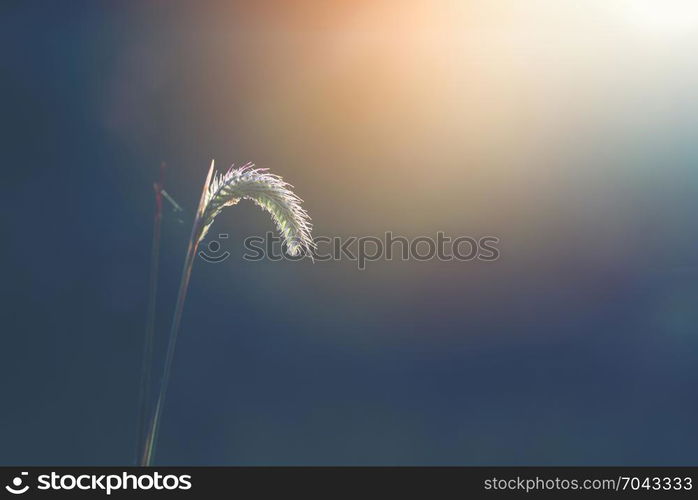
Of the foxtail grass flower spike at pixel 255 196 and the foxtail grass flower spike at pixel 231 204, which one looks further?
the foxtail grass flower spike at pixel 255 196

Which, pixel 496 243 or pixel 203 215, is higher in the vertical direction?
pixel 496 243

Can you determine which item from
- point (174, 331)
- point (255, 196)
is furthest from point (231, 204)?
point (174, 331)

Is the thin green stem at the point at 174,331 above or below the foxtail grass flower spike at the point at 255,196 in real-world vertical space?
below

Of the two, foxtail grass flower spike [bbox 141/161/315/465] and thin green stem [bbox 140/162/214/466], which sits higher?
foxtail grass flower spike [bbox 141/161/315/465]

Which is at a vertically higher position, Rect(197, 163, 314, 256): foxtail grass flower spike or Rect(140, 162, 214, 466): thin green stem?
Rect(197, 163, 314, 256): foxtail grass flower spike

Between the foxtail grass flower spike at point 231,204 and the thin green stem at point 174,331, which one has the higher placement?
the foxtail grass flower spike at point 231,204

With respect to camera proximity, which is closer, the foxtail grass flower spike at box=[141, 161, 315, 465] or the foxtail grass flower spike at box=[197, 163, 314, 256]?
the foxtail grass flower spike at box=[141, 161, 315, 465]
